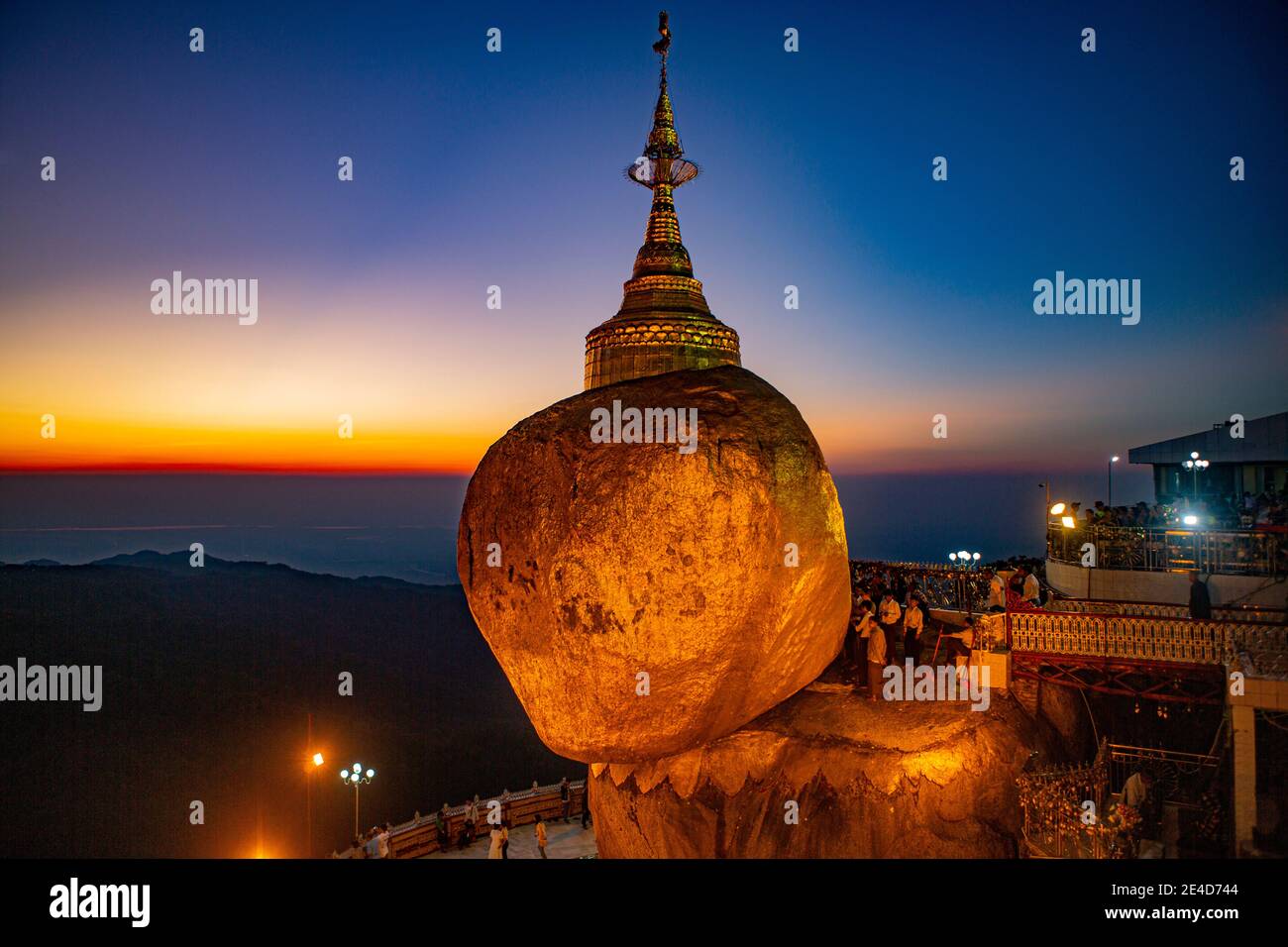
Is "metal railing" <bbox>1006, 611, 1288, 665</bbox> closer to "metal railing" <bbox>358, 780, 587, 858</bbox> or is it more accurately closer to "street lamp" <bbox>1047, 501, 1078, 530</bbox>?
"street lamp" <bbox>1047, 501, 1078, 530</bbox>

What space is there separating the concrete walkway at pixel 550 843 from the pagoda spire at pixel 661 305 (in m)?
12.2

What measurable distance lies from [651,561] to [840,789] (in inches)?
170

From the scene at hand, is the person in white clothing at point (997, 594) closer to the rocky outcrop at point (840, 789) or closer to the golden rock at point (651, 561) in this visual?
the rocky outcrop at point (840, 789)

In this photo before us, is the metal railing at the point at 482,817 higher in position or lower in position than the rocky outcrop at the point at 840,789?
→ lower

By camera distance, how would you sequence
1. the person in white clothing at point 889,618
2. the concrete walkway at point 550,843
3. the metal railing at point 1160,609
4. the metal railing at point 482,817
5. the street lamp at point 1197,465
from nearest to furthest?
the person in white clothing at point 889,618, the metal railing at point 1160,609, the concrete walkway at point 550,843, the metal railing at point 482,817, the street lamp at point 1197,465

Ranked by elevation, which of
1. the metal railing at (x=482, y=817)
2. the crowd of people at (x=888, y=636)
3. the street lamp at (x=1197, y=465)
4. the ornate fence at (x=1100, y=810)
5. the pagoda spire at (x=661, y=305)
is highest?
the pagoda spire at (x=661, y=305)

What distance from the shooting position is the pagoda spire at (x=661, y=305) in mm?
22875

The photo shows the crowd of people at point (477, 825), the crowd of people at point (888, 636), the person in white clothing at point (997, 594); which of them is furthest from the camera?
the crowd of people at point (477, 825)

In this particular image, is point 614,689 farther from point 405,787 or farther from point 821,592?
point 405,787

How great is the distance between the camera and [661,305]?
23.1m

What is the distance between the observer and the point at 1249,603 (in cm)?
1340

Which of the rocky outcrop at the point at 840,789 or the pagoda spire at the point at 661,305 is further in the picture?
the pagoda spire at the point at 661,305

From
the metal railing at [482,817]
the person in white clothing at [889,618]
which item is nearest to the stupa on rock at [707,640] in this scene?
the person in white clothing at [889,618]

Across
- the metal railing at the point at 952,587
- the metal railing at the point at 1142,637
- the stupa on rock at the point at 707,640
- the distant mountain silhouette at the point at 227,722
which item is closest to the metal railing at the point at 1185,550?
the metal railing at the point at 952,587
